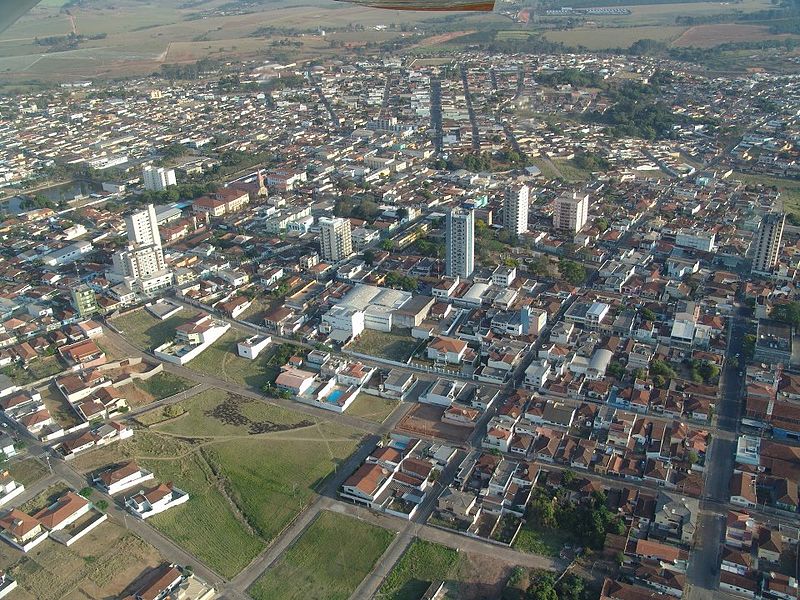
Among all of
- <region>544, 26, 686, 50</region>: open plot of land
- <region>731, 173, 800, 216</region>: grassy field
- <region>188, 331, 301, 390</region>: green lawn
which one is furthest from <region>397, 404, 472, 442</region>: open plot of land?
<region>544, 26, 686, 50</region>: open plot of land

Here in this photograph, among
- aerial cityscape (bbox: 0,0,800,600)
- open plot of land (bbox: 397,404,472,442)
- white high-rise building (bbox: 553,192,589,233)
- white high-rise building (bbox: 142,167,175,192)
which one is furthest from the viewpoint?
white high-rise building (bbox: 142,167,175,192)

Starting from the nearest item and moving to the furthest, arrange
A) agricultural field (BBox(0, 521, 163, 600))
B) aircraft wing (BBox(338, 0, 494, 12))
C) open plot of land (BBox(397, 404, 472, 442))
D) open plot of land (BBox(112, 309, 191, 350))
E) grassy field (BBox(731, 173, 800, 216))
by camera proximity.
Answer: aircraft wing (BBox(338, 0, 494, 12)) < agricultural field (BBox(0, 521, 163, 600)) < open plot of land (BBox(397, 404, 472, 442)) < open plot of land (BBox(112, 309, 191, 350)) < grassy field (BBox(731, 173, 800, 216))

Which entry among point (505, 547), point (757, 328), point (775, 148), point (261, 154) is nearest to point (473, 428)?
point (505, 547)

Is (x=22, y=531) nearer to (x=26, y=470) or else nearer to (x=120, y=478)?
(x=120, y=478)

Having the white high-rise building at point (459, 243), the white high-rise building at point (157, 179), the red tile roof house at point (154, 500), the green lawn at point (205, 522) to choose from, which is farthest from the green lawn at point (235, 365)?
the white high-rise building at point (157, 179)

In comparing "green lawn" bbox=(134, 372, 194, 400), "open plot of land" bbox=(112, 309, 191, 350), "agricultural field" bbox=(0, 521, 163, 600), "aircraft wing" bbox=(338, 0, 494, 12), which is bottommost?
"agricultural field" bbox=(0, 521, 163, 600)

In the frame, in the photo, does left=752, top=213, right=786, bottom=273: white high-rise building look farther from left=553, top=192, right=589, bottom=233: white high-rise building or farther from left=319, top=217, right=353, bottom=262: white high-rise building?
left=319, top=217, right=353, bottom=262: white high-rise building

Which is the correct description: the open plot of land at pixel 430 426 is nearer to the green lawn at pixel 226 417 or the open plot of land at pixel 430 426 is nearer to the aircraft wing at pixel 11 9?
the green lawn at pixel 226 417
